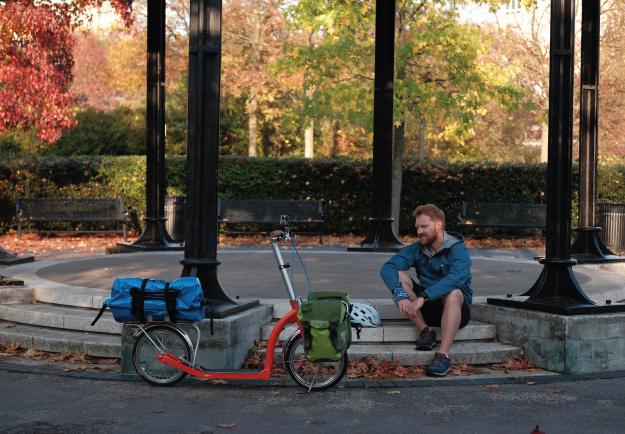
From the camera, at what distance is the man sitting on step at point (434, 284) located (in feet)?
26.5

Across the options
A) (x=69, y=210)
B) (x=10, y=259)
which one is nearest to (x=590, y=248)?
(x=10, y=259)

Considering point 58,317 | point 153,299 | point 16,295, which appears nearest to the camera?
point 153,299

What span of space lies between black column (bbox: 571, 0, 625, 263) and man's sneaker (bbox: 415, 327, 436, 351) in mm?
5499

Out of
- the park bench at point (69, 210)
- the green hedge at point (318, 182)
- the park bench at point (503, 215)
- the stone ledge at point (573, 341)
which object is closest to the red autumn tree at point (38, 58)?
the park bench at point (69, 210)

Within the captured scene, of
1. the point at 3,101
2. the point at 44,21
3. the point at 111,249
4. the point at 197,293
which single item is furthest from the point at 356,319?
the point at 3,101

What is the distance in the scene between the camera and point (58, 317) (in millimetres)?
9188

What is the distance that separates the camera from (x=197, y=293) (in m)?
7.58

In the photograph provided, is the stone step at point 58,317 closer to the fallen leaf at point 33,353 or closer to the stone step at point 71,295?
the stone step at point 71,295

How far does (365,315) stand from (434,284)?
28.8 inches

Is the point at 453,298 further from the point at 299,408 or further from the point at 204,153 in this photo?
the point at 204,153

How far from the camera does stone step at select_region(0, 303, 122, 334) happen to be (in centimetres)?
899

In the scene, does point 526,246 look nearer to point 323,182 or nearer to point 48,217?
point 323,182

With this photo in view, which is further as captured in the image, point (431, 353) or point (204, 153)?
point (204, 153)

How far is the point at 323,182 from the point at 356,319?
→ 13.4 m
